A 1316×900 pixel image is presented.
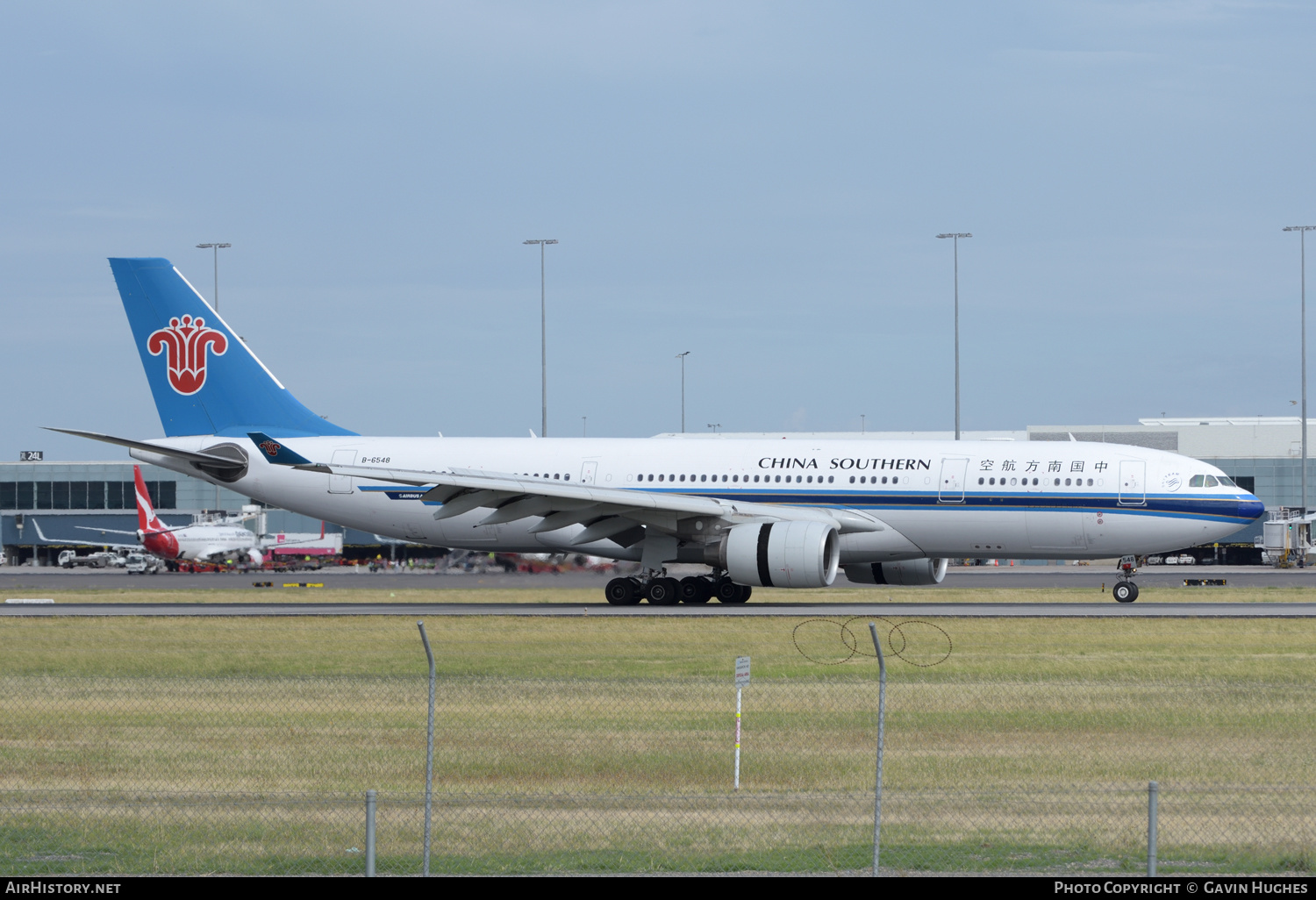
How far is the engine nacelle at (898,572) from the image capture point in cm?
4206

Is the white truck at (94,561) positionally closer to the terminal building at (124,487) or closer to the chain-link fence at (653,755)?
the terminal building at (124,487)

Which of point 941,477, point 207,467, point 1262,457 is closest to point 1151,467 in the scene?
point 941,477

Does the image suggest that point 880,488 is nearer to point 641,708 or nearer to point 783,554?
point 783,554

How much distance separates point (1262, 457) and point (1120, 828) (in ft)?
336

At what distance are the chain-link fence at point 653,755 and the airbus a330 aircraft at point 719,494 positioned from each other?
833cm

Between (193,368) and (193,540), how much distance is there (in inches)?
1775

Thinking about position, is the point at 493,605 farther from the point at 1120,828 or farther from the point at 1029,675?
the point at 1120,828

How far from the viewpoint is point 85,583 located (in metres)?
63.7

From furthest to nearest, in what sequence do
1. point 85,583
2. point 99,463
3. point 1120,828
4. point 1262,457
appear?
point 99,463 → point 1262,457 → point 85,583 → point 1120,828

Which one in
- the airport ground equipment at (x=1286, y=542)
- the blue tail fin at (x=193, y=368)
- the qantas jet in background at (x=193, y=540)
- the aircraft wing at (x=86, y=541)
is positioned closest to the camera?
the blue tail fin at (x=193, y=368)

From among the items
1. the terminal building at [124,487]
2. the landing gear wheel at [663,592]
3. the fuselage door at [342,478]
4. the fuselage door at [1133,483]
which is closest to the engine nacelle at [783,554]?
the landing gear wheel at [663,592]

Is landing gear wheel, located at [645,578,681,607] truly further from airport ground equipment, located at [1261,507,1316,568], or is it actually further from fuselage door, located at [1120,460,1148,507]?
airport ground equipment, located at [1261,507,1316,568]

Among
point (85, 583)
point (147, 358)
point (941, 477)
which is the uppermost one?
point (147, 358)

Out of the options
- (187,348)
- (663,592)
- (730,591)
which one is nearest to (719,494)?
(730,591)
